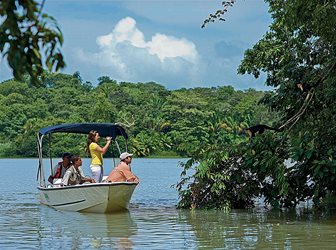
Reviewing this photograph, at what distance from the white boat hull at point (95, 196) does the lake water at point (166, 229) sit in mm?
242

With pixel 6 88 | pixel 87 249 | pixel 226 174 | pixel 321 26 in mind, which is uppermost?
pixel 6 88

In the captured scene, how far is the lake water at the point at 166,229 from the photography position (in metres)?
12.1

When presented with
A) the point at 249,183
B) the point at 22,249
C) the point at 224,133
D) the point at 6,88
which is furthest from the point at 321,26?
the point at 6,88

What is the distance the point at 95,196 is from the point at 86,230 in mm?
2494

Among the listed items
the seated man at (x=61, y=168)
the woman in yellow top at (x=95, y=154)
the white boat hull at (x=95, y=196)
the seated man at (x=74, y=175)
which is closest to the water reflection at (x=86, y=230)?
the white boat hull at (x=95, y=196)

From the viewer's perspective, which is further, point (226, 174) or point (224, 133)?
point (224, 133)

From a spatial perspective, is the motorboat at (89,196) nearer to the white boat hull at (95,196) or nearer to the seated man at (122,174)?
the white boat hull at (95,196)

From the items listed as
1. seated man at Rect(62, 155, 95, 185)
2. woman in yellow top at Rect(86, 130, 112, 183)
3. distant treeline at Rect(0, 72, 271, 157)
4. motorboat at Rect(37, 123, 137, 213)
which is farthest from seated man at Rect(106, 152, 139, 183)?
distant treeline at Rect(0, 72, 271, 157)

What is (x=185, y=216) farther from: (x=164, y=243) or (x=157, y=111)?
(x=157, y=111)

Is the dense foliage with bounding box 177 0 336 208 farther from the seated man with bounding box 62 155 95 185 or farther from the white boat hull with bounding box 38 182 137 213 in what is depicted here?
the seated man with bounding box 62 155 95 185

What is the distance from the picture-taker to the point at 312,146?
1559 centimetres

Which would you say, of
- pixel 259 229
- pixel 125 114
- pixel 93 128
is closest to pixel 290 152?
pixel 259 229

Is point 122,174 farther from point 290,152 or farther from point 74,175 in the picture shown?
point 290,152

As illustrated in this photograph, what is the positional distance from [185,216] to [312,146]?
309 centimetres
